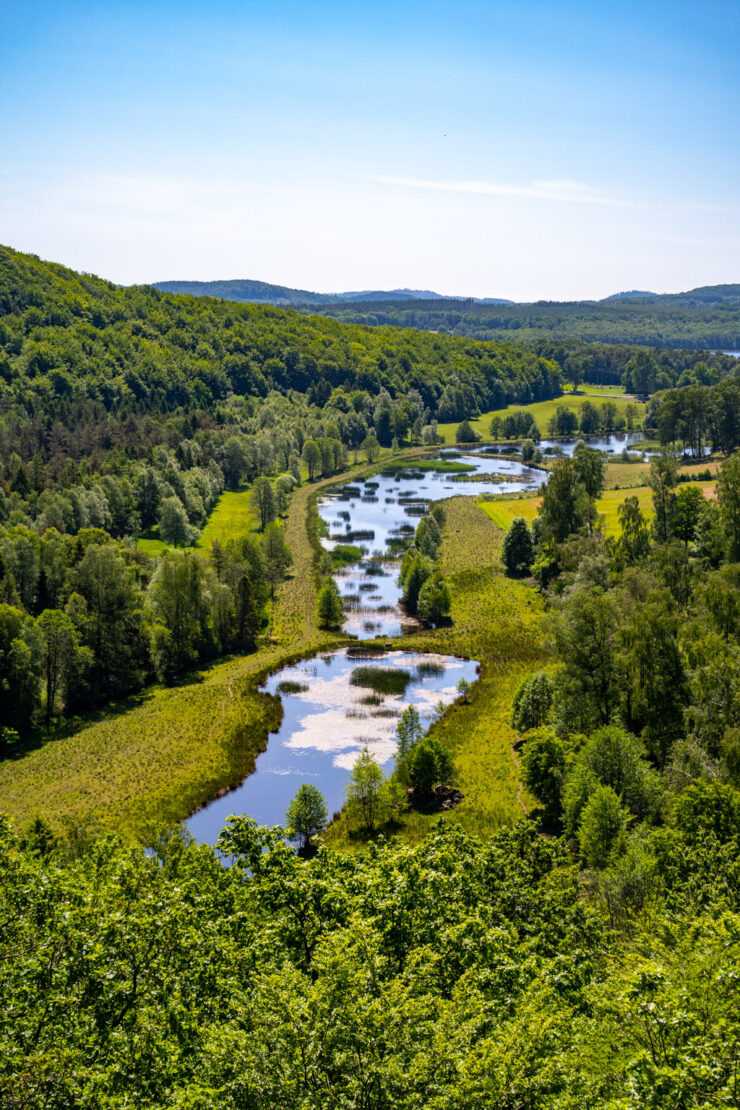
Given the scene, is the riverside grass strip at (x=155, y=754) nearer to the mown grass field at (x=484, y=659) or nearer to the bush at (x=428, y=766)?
the mown grass field at (x=484, y=659)

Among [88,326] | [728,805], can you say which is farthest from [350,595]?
[88,326]

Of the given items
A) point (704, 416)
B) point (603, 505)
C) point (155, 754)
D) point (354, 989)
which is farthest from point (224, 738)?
point (704, 416)

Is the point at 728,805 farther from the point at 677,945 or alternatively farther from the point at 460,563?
the point at 460,563

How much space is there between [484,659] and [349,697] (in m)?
12.9

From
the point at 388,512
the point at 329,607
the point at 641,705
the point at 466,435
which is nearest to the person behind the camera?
the point at 641,705

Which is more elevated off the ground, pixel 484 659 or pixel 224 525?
pixel 224 525

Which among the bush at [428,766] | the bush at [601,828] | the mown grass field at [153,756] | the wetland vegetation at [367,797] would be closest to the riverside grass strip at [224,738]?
the mown grass field at [153,756]

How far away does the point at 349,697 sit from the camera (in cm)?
5853

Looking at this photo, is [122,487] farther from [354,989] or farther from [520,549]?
[354,989]

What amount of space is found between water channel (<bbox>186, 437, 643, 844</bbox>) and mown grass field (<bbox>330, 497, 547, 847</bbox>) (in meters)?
2.36

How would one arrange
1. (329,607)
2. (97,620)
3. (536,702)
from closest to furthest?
(536,702)
(97,620)
(329,607)

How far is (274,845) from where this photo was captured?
21.4 metres

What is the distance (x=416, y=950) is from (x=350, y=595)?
66414 millimetres

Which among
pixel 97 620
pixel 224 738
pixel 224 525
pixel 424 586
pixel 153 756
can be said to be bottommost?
pixel 153 756
